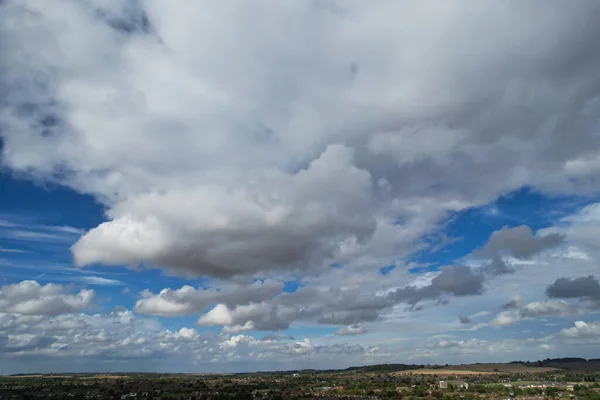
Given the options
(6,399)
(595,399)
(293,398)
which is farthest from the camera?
(293,398)

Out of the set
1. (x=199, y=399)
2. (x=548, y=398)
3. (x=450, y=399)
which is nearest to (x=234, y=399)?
(x=199, y=399)

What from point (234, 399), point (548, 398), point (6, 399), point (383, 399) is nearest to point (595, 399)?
point (548, 398)

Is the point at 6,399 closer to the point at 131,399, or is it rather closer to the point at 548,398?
the point at 131,399

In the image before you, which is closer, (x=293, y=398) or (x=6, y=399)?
(x=6, y=399)

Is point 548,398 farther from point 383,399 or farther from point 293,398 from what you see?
point 293,398

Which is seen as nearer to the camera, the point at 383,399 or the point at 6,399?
the point at 6,399

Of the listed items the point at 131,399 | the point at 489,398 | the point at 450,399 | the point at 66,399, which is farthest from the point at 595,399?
the point at 66,399

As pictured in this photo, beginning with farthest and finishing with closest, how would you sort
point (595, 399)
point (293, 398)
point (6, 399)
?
1. point (293, 398)
2. point (6, 399)
3. point (595, 399)
